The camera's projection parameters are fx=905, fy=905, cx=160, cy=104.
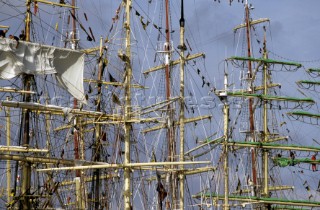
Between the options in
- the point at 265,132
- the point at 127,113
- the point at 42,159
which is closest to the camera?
the point at 127,113

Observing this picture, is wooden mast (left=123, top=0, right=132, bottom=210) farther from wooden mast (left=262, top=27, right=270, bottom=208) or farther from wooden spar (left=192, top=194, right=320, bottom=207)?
wooden mast (left=262, top=27, right=270, bottom=208)

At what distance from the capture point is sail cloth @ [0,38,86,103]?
56.2 metres

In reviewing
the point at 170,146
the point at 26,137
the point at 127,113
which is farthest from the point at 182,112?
the point at 26,137

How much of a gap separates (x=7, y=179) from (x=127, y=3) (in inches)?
1066

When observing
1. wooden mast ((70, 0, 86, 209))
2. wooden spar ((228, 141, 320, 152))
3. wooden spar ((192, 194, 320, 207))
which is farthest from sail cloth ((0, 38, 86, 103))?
wooden spar ((228, 141, 320, 152))

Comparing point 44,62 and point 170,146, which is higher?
point 44,62

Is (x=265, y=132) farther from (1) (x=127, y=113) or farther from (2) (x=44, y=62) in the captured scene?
(1) (x=127, y=113)

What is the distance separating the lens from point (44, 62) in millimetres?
57375

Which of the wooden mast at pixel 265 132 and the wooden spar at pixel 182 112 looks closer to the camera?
the wooden spar at pixel 182 112

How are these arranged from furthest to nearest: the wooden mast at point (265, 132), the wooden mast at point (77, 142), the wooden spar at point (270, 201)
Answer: the wooden mast at point (265, 132) → the wooden spar at point (270, 201) → the wooden mast at point (77, 142)

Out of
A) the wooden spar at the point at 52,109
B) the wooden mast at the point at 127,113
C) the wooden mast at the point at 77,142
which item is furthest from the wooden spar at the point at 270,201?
the wooden mast at the point at 127,113

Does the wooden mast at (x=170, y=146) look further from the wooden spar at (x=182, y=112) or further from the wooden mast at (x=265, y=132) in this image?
the wooden mast at (x=265, y=132)

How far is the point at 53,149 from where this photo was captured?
60625 millimetres

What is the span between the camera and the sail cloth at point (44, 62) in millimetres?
56156
